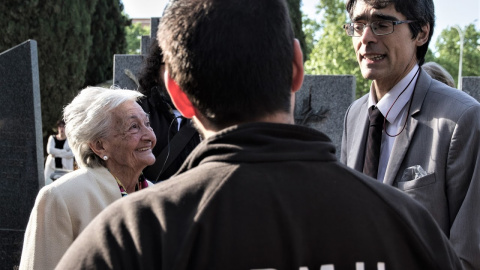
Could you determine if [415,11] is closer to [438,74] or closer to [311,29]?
[438,74]

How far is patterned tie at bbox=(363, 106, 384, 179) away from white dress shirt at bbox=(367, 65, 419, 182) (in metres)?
0.02

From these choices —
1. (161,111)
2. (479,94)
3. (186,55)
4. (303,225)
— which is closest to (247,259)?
(303,225)

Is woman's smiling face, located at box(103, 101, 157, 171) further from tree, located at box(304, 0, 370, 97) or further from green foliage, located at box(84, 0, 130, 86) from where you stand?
tree, located at box(304, 0, 370, 97)

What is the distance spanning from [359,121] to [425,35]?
497mm

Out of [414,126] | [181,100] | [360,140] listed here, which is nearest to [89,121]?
[360,140]

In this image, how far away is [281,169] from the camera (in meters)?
1.53

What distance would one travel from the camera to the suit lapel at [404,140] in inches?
122

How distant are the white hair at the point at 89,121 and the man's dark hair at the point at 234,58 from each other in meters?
2.47

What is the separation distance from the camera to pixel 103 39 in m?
22.3

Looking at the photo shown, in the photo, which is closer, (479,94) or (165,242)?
(165,242)

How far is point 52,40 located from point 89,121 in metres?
15.7

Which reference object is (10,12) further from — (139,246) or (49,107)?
(139,246)

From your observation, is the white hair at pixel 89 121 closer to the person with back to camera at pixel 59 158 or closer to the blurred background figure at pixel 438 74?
the blurred background figure at pixel 438 74

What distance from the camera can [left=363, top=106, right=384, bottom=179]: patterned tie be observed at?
330cm
